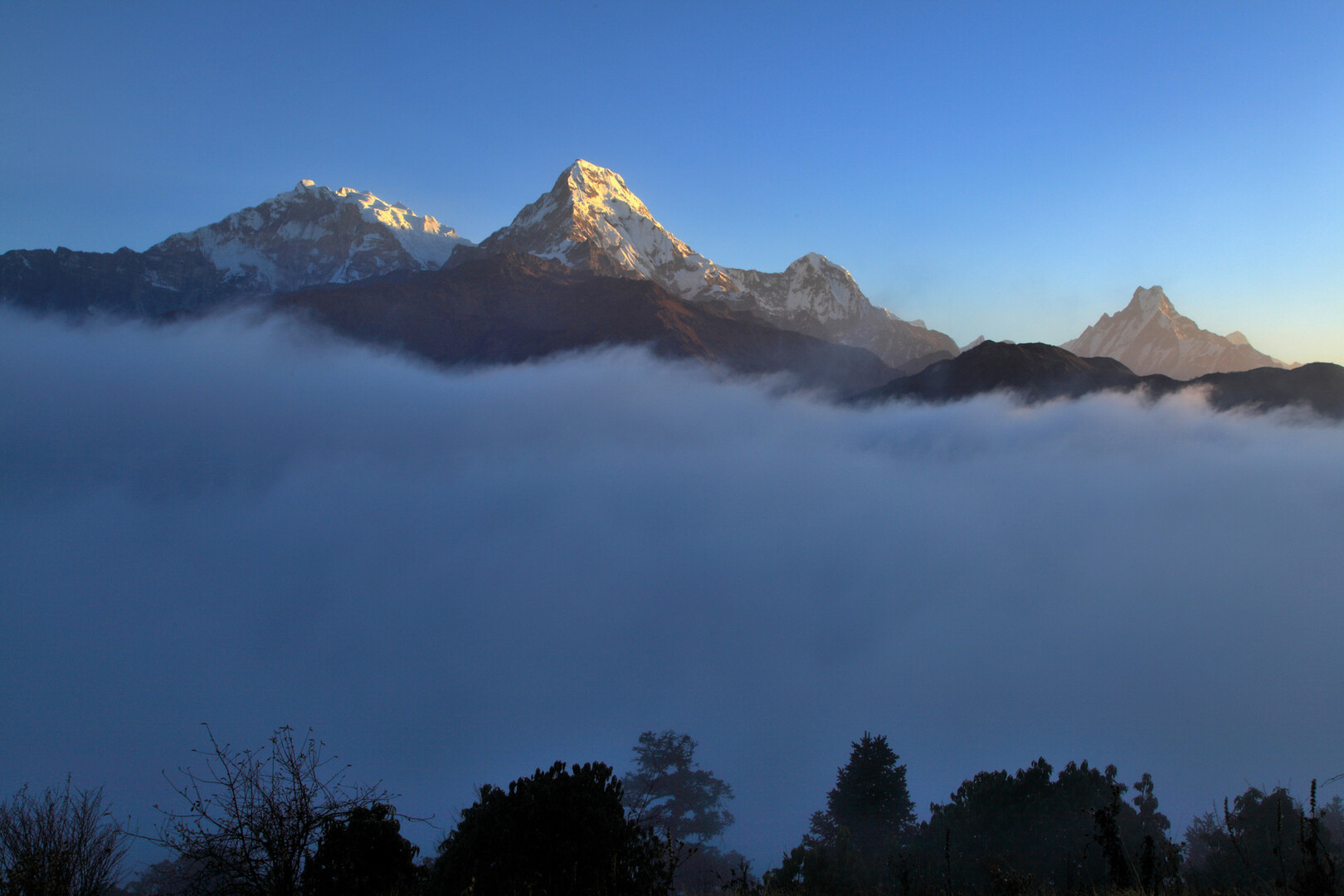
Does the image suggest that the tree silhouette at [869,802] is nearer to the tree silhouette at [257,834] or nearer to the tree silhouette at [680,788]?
the tree silhouette at [680,788]

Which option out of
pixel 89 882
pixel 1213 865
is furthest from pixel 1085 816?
pixel 89 882

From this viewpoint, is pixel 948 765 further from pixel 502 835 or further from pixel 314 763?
pixel 314 763

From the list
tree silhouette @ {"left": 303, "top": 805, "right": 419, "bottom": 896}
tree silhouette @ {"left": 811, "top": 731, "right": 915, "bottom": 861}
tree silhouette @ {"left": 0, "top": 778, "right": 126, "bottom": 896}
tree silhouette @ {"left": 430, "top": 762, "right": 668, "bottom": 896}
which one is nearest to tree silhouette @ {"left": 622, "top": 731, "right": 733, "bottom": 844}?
Result: tree silhouette @ {"left": 811, "top": 731, "right": 915, "bottom": 861}

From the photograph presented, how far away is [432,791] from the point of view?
188375mm

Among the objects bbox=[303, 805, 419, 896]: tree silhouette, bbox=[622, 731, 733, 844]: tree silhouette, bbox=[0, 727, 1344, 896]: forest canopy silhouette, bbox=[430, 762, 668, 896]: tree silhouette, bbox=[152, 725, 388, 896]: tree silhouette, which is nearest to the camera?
bbox=[152, 725, 388, 896]: tree silhouette

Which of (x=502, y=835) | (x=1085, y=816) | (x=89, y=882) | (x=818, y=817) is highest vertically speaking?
(x=89, y=882)

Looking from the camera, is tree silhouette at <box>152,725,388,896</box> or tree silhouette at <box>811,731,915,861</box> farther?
tree silhouette at <box>811,731,915,861</box>

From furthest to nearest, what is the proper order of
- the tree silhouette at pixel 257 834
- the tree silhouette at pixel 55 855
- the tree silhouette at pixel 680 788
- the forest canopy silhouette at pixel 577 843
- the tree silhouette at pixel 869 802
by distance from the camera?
the tree silhouette at pixel 680 788
the tree silhouette at pixel 869 802
the tree silhouette at pixel 55 855
the forest canopy silhouette at pixel 577 843
the tree silhouette at pixel 257 834

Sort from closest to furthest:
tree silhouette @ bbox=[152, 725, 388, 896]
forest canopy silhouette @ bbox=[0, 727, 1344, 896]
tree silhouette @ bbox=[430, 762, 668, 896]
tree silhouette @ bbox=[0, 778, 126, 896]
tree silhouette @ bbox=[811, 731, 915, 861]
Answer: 1. tree silhouette @ bbox=[152, 725, 388, 896]
2. forest canopy silhouette @ bbox=[0, 727, 1344, 896]
3. tree silhouette @ bbox=[0, 778, 126, 896]
4. tree silhouette @ bbox=[430, 762, 668, 896]
5. tree silhouette @ bbox=[811, 731, 915, 861]

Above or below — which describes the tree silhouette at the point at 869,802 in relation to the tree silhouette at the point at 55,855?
below

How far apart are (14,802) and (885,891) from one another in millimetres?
38876

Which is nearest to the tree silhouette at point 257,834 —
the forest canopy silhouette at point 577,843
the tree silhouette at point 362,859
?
the forest canopy silhouette at point 577,843

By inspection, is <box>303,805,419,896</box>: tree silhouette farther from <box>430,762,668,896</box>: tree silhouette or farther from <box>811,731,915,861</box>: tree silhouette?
<box>811,731,915,861</box>: tree silhouette

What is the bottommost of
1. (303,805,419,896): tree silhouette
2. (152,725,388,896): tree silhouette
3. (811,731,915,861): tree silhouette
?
(811,731,915,861): tree silhouette
